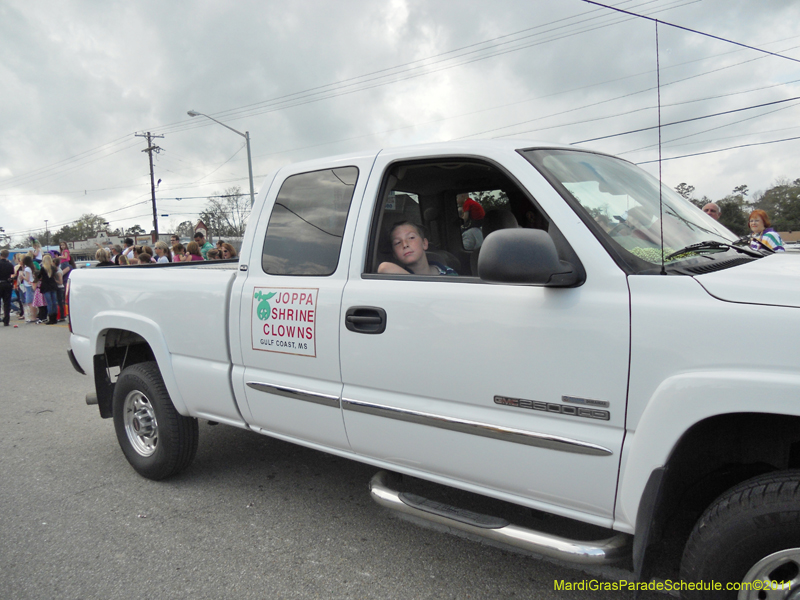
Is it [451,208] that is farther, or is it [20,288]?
[20,288]

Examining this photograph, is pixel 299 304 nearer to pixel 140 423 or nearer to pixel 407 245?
pixel 407 245

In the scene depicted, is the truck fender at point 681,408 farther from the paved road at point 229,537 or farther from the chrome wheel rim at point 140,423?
the chrome wheel rim at point 140,423

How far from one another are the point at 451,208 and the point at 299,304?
123cm

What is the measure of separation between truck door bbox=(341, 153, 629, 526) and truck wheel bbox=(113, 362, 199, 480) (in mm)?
1517

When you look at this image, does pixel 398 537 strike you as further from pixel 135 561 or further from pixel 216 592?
pixel 135 561

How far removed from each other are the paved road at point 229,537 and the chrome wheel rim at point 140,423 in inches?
9.7

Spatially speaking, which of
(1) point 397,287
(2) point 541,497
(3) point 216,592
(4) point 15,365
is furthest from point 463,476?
(4) point 15,365

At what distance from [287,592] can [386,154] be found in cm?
213

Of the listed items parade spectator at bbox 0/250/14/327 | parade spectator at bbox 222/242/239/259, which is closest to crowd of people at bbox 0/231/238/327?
parade spectator at bbox 0/250/14/327

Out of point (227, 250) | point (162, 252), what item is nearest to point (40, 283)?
point (162, 252)

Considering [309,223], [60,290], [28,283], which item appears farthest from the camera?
[28,283]

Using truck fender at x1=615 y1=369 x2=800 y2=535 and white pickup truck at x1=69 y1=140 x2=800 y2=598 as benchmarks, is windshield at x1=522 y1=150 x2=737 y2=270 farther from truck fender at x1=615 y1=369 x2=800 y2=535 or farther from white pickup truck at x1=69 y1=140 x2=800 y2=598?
truck fender at x1=615 y1=369 x2=800 y2=535

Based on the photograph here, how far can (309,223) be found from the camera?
3.06 m

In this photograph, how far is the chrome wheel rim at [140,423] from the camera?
3918 mm
